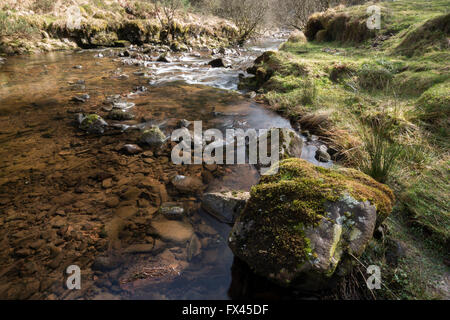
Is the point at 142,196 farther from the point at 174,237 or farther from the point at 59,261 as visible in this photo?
the point at 59,261

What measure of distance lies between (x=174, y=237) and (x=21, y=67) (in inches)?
503

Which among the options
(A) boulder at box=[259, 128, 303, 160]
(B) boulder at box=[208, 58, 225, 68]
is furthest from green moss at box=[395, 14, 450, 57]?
(B) boulder at box=[208, 58, 225, 68]

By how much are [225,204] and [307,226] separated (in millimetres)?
1156

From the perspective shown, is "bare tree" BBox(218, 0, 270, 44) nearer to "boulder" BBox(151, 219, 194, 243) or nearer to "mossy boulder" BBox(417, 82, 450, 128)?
"mossy boulder" BBox(417, 82, 450, 128)

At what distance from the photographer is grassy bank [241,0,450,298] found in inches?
85.0

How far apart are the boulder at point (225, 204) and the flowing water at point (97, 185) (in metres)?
0.13

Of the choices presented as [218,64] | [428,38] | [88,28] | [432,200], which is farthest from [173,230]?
[88,28]

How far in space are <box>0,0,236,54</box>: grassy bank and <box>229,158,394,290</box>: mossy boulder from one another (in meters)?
17.9

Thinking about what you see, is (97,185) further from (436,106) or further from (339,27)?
(339,27)

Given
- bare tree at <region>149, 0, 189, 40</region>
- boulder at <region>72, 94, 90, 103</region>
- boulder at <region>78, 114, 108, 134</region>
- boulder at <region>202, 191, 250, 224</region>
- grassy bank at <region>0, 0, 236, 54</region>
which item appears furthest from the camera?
bare tree at <region>149, 0, 189, 40</region>

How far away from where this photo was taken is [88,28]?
17.0 metres


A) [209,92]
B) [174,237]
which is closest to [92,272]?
[174,237]
